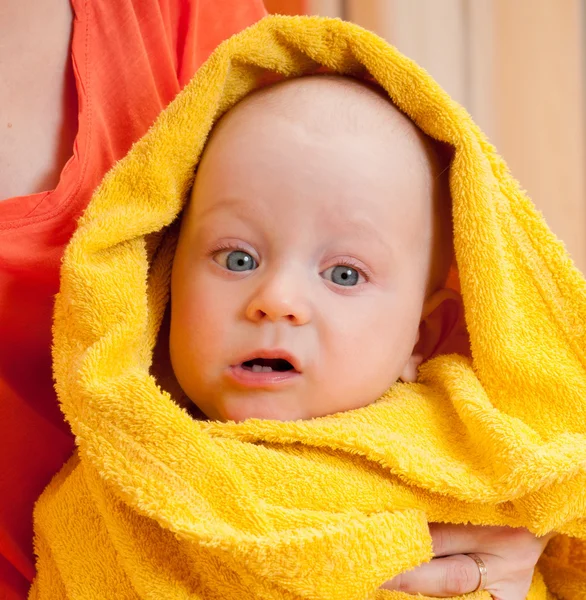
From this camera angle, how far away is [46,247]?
2.99 feet

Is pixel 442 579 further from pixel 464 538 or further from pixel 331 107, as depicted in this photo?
pixel 331 107

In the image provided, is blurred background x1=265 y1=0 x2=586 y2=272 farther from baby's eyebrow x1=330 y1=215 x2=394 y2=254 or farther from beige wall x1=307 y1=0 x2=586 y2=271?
baby's eyebrow x1=330 y1=215 x2=394 y2=254

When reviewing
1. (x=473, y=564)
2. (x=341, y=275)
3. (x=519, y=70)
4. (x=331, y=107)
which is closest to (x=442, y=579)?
(x=473, y=564)

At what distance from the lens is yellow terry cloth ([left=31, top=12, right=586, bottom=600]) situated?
73 cm

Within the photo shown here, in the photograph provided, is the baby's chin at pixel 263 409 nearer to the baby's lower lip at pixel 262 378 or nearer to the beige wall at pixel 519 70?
the baby's lower lip at pixel 262 378

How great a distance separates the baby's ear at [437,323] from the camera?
95 cm

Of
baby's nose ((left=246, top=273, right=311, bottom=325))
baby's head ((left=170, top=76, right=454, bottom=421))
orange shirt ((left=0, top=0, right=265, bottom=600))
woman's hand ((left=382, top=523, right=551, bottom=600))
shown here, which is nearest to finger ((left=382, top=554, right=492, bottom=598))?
woman's hand ((left=382, top=523, right=551, bottom=600))

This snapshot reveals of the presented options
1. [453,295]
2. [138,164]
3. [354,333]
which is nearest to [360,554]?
[354,333]

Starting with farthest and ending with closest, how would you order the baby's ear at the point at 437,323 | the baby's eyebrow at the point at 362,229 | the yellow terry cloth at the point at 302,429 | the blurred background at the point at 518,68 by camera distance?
the blurred background at the point at 518,68 → the baby's ear at the point at 437,323 → the baby's eyebrow at the point at 362,229 → the yellow terry cloth at the point at 302,429

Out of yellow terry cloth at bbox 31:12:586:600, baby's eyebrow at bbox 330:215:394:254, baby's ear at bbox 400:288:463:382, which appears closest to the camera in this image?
yellow terry cloth at bbox 31:12:586:600

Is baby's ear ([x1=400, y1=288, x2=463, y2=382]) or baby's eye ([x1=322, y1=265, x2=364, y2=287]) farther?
baby's ear ([x1=400, y1=288, x2=463, y2=382])

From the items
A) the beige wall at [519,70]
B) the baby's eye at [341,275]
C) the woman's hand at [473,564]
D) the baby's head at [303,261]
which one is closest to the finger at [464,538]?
the woman's hand at [473,564]

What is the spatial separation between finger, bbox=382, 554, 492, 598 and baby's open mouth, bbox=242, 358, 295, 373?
24 cm

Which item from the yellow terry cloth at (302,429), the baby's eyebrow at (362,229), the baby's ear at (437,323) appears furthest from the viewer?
the baby's ear at (437,323)
